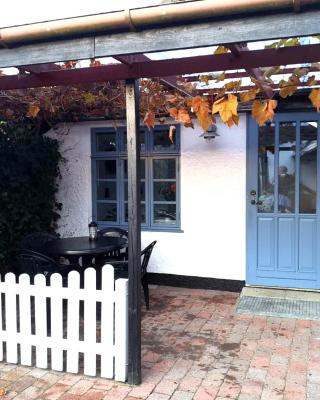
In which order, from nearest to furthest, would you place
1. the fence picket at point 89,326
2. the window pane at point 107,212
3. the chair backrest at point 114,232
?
1. the fence picket at point 89,326
2. the chair backrest at point 114,232
3. the window pane at point 107,212

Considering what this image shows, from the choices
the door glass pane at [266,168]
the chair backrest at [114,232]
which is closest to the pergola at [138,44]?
the door glass pane at [266,168]

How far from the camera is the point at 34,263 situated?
457 cm

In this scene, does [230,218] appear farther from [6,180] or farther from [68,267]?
[6,180]

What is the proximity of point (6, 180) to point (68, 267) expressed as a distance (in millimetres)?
1620

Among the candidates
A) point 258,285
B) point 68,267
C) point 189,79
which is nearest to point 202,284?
point 258,285

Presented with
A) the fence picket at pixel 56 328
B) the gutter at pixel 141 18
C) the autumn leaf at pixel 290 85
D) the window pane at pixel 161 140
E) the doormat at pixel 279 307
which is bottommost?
the doormat at pixel 279 307

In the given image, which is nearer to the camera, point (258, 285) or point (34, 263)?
point (34, 263)

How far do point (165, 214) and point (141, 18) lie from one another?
3991mm

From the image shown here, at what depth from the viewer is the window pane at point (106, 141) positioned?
645 centimetres

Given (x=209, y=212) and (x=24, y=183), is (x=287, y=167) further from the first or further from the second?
(x=24, y=183)

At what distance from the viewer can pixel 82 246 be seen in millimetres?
4934

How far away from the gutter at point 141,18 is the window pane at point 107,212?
396cm

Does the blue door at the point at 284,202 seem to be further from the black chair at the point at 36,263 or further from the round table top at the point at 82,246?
the black chair at the point at 36,263

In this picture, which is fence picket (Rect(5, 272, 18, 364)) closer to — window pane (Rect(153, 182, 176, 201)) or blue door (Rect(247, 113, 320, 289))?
window pane (Rect(153, 182, 176, 201))
